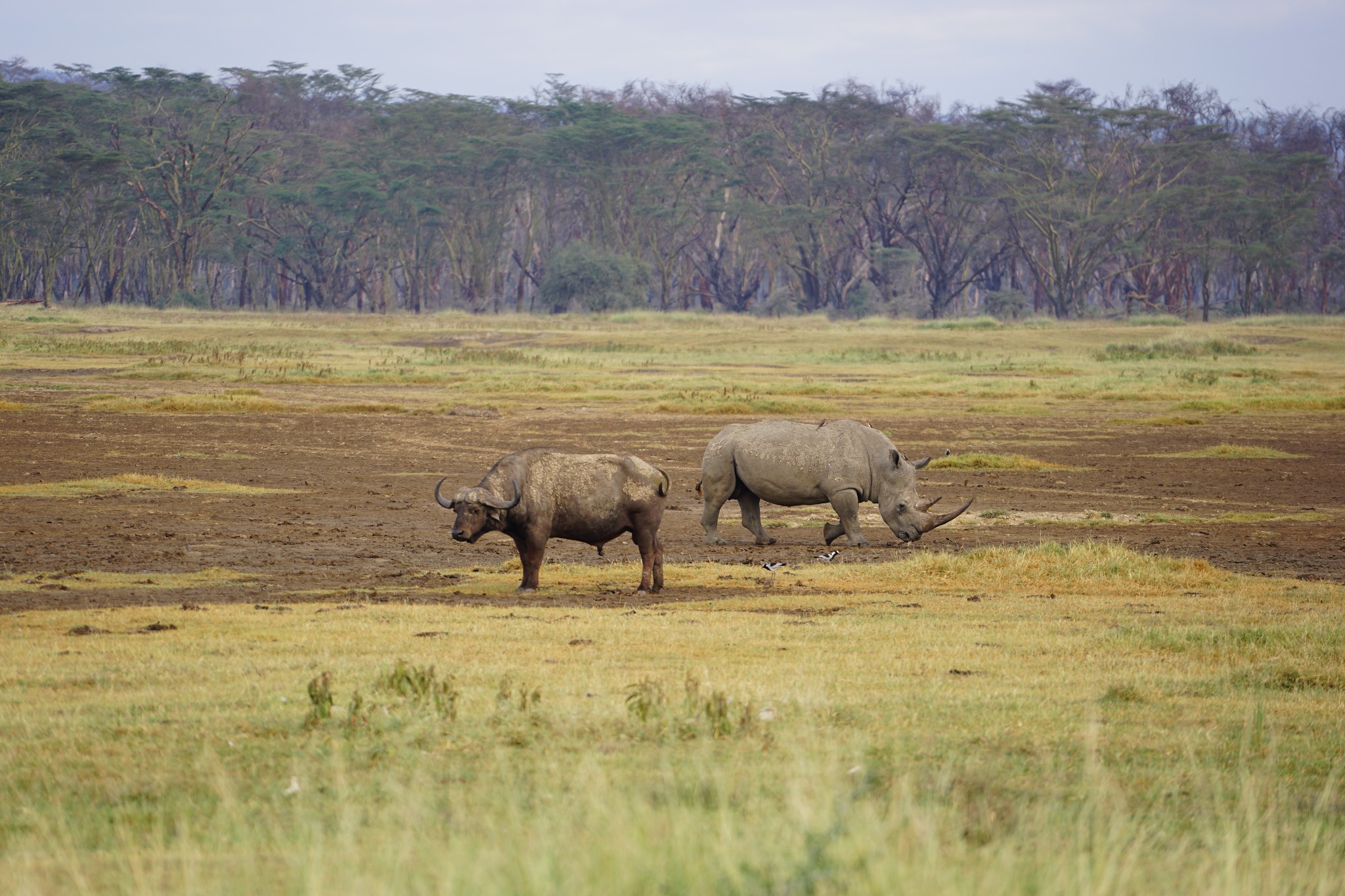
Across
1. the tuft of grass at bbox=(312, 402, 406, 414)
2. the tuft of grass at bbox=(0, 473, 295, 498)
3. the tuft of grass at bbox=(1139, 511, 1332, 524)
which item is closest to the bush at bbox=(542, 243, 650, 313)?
the tuft of grass at bbox=(312, 402, 406, 414)

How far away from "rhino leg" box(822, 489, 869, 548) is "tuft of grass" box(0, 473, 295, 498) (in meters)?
7.50

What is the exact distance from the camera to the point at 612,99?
9856 cm

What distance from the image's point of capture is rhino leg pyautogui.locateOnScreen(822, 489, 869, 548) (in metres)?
16.0

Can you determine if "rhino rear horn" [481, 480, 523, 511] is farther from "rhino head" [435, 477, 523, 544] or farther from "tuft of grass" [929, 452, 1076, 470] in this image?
"tuft of grass" [929, 452, 1076, 470]

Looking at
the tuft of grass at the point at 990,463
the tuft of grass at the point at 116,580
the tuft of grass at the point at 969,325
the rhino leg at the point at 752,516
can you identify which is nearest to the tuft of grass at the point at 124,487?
the tuft of grass at the point at 116,580

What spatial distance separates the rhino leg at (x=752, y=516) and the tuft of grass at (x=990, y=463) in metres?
7.01

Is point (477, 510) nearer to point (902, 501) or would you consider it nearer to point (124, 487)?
point (902, 501)

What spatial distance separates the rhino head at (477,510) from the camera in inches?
466

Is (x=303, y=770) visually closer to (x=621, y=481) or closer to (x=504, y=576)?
(x=621, y=481)

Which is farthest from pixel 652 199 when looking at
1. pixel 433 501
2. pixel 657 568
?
pixel 657 568

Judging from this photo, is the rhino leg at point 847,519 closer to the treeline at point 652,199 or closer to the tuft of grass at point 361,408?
the tuft of grass at point 361,408

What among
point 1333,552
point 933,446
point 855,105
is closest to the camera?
point 1333,552

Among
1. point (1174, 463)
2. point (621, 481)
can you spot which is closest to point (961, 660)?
point (621, 481)

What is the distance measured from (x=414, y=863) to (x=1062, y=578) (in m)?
9.78
